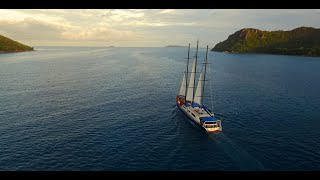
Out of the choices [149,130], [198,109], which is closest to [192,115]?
[198,109]

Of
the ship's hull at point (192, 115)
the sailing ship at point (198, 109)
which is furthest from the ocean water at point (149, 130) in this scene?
the sailing ship at point (198, 109)

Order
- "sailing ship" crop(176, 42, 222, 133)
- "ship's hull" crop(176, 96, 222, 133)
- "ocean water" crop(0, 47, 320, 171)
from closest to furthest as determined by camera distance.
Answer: "ocean water" crop(0, 47, 320, 171), "ship's hull" crop(176, 96, 222, 133), "sailing ship" crop(176, 42, 222, 133)

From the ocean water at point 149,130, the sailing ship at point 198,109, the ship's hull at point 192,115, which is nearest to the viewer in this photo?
the ocean water at point 149,130

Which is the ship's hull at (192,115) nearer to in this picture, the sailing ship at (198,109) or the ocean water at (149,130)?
the sailing ship at (198,109)

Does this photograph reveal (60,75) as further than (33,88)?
Yes

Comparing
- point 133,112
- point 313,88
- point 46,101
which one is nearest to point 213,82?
point 313,88

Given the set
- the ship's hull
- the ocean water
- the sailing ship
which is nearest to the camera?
the ocean water

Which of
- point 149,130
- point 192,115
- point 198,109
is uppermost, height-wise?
point 198,109

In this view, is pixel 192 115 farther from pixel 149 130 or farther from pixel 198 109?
pixel 149 130

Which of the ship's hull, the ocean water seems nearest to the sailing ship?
the ship's hull

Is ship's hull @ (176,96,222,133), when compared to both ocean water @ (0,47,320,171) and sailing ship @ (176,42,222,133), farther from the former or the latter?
ocean water @ (0,47,320,171)
